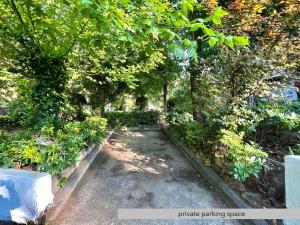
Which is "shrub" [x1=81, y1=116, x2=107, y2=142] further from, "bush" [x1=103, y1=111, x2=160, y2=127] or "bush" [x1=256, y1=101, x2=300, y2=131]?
"bush" [x1=103, y1=111, x2=160, y2=127]

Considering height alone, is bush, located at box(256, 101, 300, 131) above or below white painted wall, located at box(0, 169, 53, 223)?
above

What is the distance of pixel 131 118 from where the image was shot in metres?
14.2

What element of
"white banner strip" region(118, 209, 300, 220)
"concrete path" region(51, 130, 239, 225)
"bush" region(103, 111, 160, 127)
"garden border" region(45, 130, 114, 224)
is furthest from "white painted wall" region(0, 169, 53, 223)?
"bush" region(103, 111, 160, 127)

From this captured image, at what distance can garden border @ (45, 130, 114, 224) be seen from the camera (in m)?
3.17

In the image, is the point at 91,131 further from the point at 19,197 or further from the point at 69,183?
the point at 19,197

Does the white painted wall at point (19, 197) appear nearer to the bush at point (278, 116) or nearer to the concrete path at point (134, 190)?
the concrete path at point (134, 190)

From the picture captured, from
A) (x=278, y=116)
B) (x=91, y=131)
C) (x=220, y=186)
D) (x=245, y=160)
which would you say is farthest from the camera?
(x=91, y=131)

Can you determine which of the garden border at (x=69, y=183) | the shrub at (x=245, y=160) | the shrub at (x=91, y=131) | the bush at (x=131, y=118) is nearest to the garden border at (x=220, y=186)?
the shrub at (x=245, y=160)

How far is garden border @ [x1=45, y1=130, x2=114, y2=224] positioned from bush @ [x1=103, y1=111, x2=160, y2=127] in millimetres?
6921

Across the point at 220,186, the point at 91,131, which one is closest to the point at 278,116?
the point at 220,186

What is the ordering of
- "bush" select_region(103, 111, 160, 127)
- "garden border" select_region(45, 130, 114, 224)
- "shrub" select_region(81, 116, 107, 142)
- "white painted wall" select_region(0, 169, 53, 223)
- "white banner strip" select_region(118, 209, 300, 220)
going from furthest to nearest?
"bush" select_region(103, 111, 160, 127), "shrub" select_region(81, 116, 107, 142), "garden border" select_region(45, 130, 114, 224), "white banner strip" select_region(118, 209, 300, 220), "white painted wall" select_region(0, 169, 53, 223)

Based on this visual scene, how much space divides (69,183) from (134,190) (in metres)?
1.47

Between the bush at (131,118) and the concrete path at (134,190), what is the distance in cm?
720

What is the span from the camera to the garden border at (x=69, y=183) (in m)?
3.17
